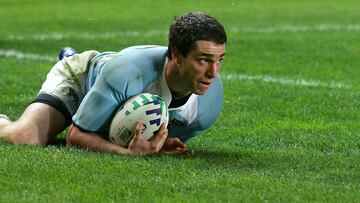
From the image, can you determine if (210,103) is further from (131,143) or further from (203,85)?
(131,143)

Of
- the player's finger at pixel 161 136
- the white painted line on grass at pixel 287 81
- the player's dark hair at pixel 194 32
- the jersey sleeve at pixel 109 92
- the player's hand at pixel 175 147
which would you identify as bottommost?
the white painted line on grass at pixel 287 81

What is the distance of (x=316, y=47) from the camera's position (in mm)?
15430

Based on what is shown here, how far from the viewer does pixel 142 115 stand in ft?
24.0

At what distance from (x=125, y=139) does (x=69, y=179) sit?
101 cm

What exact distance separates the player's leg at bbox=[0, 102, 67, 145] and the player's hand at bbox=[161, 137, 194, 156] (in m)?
0.90

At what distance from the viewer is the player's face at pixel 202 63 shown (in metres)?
7.26

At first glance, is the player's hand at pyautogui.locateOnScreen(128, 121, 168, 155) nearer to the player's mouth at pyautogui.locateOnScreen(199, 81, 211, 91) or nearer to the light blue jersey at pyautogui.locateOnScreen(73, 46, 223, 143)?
the light blue jersey at pyautogui.locateOnScreen(73, 46, 223, 143)

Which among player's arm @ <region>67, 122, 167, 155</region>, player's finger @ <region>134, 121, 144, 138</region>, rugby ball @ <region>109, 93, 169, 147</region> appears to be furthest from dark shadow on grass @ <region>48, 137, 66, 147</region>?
player's finger @ <region>134, 121, 144, 138</region>

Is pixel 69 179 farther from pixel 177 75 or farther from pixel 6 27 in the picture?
pixel 6 27

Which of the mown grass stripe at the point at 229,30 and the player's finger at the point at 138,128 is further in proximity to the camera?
the mown grass stripe at the point at 229,30

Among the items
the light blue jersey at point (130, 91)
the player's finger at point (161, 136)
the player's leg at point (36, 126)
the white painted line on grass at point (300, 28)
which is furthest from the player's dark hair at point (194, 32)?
the white painted line on grass at point (300, 28)

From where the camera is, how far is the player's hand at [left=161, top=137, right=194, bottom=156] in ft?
24.8

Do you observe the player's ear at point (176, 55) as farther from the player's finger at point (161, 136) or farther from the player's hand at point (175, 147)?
the player's hand at point (175, 147)

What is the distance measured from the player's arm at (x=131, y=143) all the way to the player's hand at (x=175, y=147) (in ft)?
0.61
